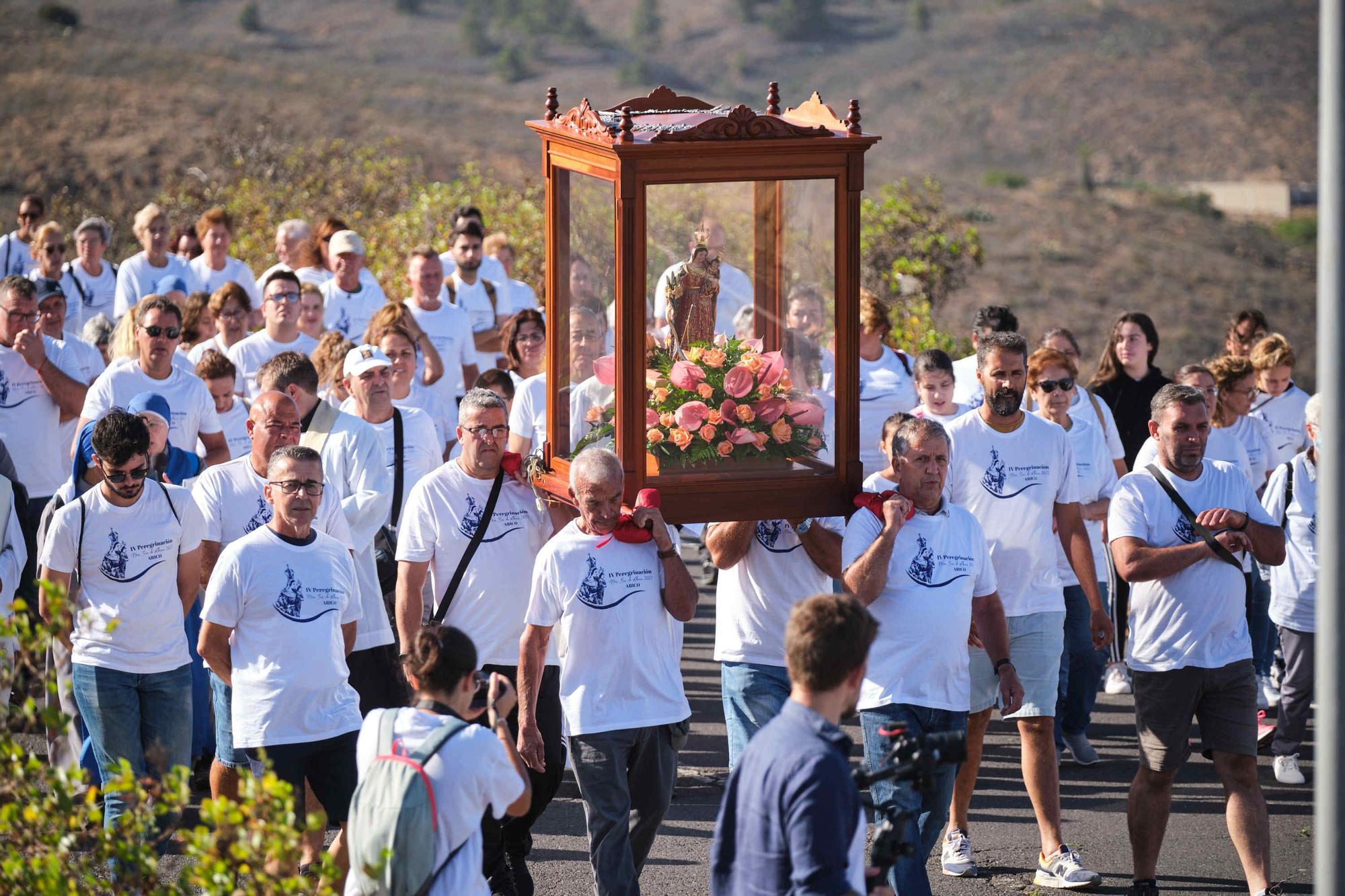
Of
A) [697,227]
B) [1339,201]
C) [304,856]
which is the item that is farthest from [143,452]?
[1339,201]

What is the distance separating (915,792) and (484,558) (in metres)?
1.99

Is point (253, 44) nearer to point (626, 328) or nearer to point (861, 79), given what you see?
point (861, 79)

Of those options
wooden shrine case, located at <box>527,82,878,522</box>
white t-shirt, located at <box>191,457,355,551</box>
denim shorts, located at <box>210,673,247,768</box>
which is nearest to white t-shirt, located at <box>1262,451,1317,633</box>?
wooden shrine case, located at <box>527,82,878,522</box>

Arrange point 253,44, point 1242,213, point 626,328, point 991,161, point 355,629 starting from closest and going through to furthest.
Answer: point 626,328
point 355,629
point 1242,213
point 991,161
point 253,44

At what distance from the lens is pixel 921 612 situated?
21.1 feet

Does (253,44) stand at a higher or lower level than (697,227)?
higher

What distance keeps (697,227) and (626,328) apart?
55 cm

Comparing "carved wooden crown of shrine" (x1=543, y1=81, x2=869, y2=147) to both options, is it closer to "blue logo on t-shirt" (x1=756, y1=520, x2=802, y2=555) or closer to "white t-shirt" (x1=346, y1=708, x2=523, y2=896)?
"blue logo on t-shirt" (x1=756, y1=520, x2=802, y2=555)

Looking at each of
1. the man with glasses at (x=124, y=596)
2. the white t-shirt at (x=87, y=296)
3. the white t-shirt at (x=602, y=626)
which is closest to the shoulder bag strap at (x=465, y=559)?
the white t-shirt at (x=602, y=626)

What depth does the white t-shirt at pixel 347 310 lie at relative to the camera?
465 inches

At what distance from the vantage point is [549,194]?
6.89m

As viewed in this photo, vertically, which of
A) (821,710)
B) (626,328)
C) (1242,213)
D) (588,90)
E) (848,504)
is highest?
(588,90)

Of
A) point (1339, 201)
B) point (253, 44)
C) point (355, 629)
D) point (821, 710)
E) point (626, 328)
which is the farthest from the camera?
point (253, 44)

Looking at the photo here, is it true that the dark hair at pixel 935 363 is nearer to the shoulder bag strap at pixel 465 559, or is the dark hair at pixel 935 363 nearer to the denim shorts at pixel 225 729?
the shoulder bag strap at pixel 465 559
